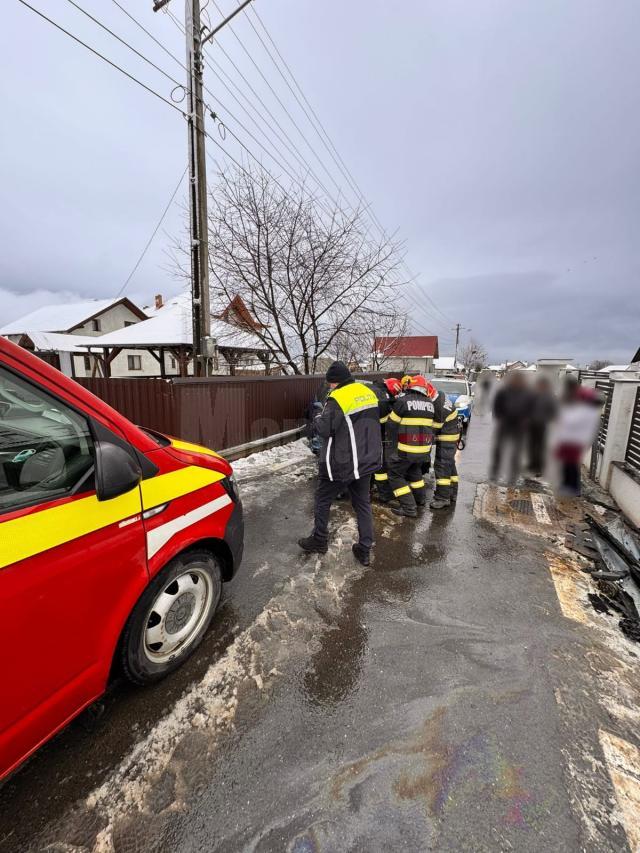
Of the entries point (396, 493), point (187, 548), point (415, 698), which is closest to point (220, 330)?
point (396, 493)

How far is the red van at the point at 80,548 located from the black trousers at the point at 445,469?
285 centimetres

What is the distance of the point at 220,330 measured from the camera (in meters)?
12.3

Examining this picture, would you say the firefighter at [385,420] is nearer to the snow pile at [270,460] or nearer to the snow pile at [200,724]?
the snow pile at [200,724]

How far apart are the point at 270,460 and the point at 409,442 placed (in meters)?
3.62

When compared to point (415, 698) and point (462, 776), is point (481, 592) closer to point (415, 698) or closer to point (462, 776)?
point (415, 698)

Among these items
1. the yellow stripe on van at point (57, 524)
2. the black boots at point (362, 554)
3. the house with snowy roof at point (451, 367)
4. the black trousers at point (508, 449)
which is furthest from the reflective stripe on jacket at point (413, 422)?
the black trousers at point (508, 449)

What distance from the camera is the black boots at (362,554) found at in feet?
11.6

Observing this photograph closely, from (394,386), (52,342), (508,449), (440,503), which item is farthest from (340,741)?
(52,342)

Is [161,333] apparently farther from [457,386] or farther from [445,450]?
[457,386]

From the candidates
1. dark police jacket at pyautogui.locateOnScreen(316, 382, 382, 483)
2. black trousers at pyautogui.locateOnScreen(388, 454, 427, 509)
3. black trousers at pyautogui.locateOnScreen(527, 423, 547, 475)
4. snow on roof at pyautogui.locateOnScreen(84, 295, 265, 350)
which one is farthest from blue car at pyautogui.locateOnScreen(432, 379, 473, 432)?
snow on roof at pyautogui.locateOnScreen(84, 295, 265, 350)

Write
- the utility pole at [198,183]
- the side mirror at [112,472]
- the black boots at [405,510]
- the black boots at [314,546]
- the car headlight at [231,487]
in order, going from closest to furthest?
the side mirror at [112,472] → the car headlight at [231,487] → the black boots at [314,546] → the black boots at [405,510] → the utility pole at [198,183]

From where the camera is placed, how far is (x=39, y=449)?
6.10ft

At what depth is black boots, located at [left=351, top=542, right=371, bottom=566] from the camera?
355 centimetres

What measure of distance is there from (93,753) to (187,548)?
1020mm
